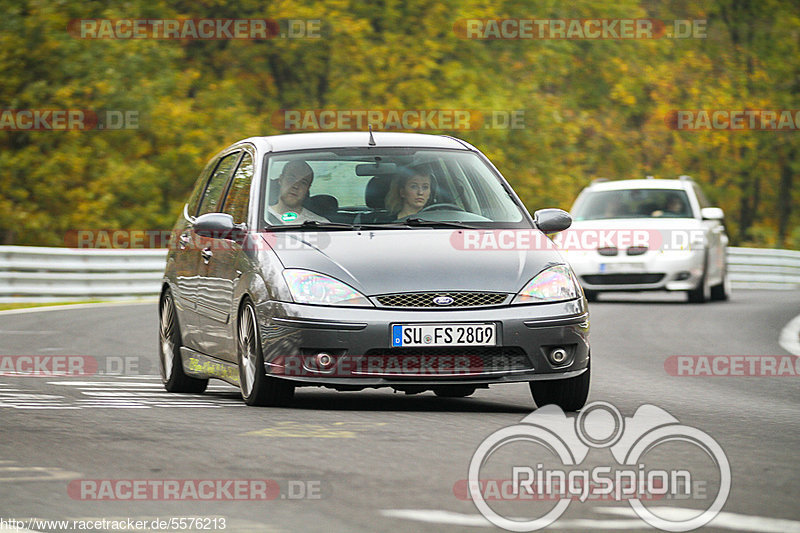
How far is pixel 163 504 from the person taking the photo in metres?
5.74

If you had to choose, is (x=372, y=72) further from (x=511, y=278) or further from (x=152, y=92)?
(x=511, y=278)

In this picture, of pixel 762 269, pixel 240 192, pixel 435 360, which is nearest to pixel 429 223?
pixel 435 360

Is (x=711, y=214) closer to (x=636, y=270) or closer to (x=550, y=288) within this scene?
(x=636, y=270)

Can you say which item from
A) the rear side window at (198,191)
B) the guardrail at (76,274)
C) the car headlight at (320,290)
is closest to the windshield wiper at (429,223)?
the car headlight at (320,290)

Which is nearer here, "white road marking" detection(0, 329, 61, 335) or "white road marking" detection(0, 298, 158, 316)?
"white road marking" detection(0, 329, 61, 335)

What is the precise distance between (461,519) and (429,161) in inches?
191

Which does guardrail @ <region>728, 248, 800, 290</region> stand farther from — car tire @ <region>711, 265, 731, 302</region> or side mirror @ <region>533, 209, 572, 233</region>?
side mirror @ <region>533, 209, 572, 233</region>

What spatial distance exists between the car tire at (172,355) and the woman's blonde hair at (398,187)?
1.84m

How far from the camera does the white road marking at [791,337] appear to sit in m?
15.2

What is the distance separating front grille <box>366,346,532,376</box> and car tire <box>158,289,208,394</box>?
2279mm

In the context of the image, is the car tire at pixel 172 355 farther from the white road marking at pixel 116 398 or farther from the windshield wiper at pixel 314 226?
the windshield wiper at pixel 314 226

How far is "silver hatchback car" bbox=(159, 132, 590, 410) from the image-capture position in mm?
8539

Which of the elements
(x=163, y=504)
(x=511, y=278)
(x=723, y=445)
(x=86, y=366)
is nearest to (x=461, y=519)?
(x=163, y=504)

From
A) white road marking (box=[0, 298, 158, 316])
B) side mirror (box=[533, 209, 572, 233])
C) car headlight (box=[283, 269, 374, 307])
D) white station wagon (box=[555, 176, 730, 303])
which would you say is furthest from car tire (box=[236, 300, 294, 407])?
white station wagon (box=[555, 176, 730, 303])
